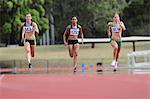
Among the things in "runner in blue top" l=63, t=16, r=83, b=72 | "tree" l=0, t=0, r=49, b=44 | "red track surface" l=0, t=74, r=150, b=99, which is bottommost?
"red track surface" l=0, t=74, r=150, b=99

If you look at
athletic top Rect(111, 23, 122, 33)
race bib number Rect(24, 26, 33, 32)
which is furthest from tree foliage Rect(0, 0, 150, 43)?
athletic top Rect(111, 23, 122, 33)

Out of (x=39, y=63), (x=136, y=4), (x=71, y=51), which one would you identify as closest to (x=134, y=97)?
(x=71, y=51)

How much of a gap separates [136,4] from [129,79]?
39.0m

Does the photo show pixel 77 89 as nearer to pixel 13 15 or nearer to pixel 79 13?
pixel 13 15

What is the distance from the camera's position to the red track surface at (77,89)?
10.3 meters

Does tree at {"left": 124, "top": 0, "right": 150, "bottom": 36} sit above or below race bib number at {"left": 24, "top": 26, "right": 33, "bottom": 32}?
above

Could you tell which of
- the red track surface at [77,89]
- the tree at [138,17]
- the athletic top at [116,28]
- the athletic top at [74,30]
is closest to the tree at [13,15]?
the tree at [138,17]

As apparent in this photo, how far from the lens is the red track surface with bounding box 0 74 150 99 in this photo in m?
10.3

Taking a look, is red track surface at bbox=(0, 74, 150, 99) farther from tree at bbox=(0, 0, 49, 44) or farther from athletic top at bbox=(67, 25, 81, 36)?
tree at bbox=(0, 0, 49, 44)

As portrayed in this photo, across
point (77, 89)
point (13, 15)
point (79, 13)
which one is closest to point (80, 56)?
point (13, 15)

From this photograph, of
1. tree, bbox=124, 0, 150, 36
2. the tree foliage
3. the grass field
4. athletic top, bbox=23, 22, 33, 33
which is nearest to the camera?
athletic top, bbox=23, 22, 33, 33

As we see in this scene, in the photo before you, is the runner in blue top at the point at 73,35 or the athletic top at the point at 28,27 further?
the runner in blue top at the point at 73,35

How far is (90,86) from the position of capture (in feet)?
39.1

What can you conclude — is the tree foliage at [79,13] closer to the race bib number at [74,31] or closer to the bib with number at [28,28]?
the bib with number at [28,28]
